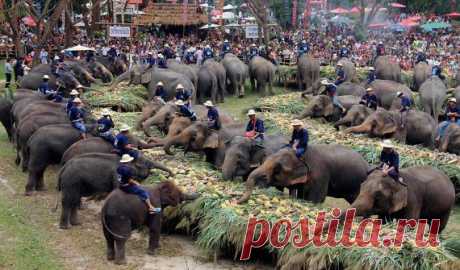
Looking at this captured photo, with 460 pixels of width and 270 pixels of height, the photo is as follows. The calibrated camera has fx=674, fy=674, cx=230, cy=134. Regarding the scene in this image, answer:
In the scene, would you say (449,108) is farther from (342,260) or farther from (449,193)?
(342,260)

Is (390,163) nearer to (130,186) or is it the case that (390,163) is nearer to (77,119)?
(130,186)

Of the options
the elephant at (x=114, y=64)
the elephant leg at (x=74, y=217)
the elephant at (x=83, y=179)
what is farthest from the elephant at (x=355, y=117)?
the elephant at (x=114, y=64)

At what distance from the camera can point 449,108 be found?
1789cm

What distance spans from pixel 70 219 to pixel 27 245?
1339mm

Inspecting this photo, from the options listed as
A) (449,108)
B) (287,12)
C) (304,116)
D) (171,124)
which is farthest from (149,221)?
(287,12)

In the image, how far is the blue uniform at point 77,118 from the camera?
14328 millimetres

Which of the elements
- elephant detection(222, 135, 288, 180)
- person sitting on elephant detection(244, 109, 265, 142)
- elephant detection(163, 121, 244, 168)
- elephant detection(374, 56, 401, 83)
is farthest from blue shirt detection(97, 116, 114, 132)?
elephant detection(374, 56, 401, 83)

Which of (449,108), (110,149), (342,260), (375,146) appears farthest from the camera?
(449,108)

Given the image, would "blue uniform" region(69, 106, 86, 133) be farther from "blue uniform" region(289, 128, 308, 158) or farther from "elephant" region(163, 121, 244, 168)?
"blue uniform" region(289, 128, 308, 158)

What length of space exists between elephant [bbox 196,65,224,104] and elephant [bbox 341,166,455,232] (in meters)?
14.3

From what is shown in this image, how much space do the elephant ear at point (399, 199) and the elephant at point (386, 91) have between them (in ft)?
37.9

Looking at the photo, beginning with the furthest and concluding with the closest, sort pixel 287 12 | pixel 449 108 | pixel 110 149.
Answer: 1. pixel 287 12
2. pixel 449 108
3. pixel 110 149

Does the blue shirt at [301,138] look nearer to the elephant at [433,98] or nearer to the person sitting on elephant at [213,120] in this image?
the person sitting on elephant at [213,120]

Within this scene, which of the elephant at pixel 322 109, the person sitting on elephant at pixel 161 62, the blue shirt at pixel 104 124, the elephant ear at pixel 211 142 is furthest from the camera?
the person sitting on elephant at pixel 161 62
